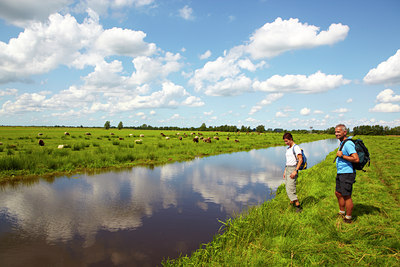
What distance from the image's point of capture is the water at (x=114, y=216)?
185 inches

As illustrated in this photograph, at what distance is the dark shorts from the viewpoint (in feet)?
17.7

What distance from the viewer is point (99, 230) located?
5.69 metres

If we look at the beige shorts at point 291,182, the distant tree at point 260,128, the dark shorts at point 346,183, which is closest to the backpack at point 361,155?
the dark shorts at point 346,183

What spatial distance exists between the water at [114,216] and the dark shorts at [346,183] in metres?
3.16

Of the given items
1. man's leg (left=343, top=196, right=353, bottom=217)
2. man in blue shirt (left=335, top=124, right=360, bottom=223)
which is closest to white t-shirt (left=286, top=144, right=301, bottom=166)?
man in blue shirt (left=335, top=124, right=360, bottom=223)

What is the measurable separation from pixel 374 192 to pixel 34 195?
13.9 meters

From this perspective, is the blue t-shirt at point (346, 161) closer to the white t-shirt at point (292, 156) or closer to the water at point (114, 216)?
the white t-shirt at point (292, 156)

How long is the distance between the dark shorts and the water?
3.16 meters

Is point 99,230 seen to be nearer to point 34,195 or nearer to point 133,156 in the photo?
point 34,195

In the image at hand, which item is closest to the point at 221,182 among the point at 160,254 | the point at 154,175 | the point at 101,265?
the point at 154,175

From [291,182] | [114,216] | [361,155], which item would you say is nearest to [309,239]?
[291,182]

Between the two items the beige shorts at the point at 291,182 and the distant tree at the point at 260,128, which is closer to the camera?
the beige shorts at the point at 291,182

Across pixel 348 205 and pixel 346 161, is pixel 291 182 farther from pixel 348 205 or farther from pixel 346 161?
pixel 346 161

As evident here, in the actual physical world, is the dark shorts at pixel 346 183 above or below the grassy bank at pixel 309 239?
above
